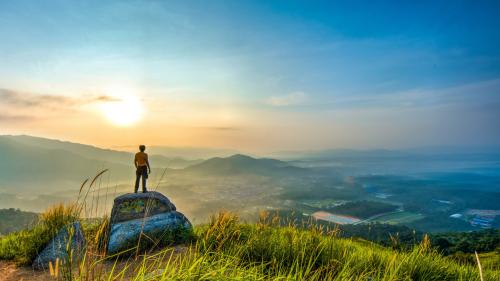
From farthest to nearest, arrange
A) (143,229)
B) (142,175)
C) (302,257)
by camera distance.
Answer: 1. (142,175)
2. (143,229)
3. (302,257)

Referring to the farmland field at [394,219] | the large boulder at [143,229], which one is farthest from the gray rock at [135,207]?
the farmland field at [394,219]

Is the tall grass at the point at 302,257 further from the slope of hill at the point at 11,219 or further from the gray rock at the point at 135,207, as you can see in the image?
the slope of hill at the point at 11,219

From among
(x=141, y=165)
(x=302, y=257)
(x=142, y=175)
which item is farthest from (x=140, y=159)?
(x=302, y=257)

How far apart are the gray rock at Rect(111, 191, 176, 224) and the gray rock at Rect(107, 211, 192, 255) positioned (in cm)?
111

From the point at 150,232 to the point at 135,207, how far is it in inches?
102

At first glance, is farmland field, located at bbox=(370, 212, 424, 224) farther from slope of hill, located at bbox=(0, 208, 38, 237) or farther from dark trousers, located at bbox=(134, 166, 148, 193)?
dark trousers, located at bbox=(134, 166, 148, 193)

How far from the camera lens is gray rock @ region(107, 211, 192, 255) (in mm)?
10336

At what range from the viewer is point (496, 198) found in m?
185

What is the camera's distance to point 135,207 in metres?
12.9

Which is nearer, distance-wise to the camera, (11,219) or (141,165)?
(141,165)

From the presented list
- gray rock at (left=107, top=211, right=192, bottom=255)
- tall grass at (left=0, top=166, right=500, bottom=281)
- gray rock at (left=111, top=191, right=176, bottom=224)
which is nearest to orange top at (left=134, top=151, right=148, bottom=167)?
gray rock at (left=111, top=191, right=176, bottom=224)

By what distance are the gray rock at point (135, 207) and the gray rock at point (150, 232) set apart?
1.11 m

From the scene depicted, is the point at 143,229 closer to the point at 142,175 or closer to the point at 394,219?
the point at 142,175

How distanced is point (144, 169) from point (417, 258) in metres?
12.0
